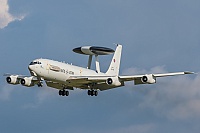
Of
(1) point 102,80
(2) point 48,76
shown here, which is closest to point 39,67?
(2) point 48,76

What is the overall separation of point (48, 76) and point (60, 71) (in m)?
2.83

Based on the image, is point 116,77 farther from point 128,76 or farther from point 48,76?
point 48,76

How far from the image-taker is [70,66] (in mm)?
195625

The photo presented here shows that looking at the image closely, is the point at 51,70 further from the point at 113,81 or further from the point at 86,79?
the point at 113,81

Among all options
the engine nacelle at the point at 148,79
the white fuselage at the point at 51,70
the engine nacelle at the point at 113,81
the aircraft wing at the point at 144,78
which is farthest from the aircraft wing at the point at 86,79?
the engine nacelle at the point at 148,79

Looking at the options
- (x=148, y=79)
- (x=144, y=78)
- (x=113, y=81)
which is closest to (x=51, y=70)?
(x=113, y=81)

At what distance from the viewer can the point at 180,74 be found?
194 meters

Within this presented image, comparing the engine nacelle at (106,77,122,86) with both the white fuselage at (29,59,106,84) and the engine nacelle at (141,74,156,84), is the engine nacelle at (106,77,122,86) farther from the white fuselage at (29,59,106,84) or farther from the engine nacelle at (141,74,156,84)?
the white fuselage at (29,59,106,84)

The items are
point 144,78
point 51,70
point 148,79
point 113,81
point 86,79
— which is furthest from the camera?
point 86,79

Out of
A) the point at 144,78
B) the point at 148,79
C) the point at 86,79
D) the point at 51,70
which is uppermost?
the point at 51,70

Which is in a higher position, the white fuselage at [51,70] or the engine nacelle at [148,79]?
the white fuselage at [51,70]

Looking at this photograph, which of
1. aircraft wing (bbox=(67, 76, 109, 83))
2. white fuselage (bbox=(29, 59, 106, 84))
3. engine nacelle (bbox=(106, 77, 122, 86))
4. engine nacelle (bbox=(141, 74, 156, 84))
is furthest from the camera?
engine nacelle (bbox=(106, 77, 122, 86))

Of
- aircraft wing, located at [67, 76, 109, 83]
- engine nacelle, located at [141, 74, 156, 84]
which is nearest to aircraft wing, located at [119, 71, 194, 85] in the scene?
engine nacelle, located at [141, 74, 156, 84]

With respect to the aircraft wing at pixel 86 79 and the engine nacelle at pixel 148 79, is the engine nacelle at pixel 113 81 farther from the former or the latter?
the engine nacelle at pixel 148 79
